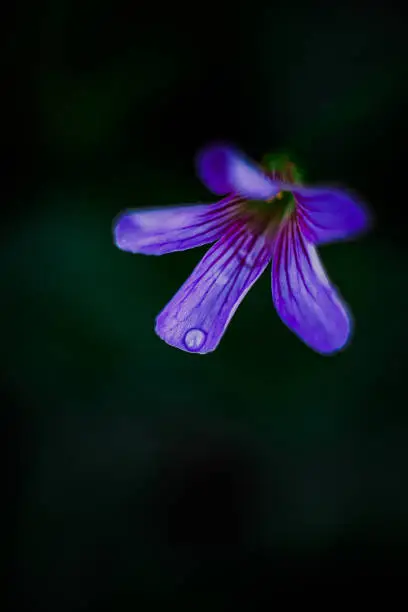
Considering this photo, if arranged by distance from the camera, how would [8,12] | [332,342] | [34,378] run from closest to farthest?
[332,342]
[8,12]
[34,378]

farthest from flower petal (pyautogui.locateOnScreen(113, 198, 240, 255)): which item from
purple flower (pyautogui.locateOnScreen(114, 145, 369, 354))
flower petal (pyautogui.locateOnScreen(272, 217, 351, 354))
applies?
flower petal (pyautogui.locateOnScreen(272, 217, 351, 354))

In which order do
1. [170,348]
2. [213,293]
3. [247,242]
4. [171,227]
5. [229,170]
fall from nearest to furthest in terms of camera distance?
[229,170] → [171,227] → [213,293] → [247,242] → [170,348]

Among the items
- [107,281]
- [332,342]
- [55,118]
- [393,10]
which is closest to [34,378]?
[107,281]

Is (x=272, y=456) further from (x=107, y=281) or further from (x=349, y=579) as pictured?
(x=107, y=281)

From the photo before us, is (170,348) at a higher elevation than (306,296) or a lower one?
higher

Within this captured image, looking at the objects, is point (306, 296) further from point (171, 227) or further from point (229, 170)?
point (229, 170)

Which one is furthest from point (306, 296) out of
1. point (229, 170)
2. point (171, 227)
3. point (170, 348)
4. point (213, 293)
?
point (170, 348)

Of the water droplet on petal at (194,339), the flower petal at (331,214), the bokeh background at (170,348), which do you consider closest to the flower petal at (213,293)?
the water droplet on petal at (194,339)
